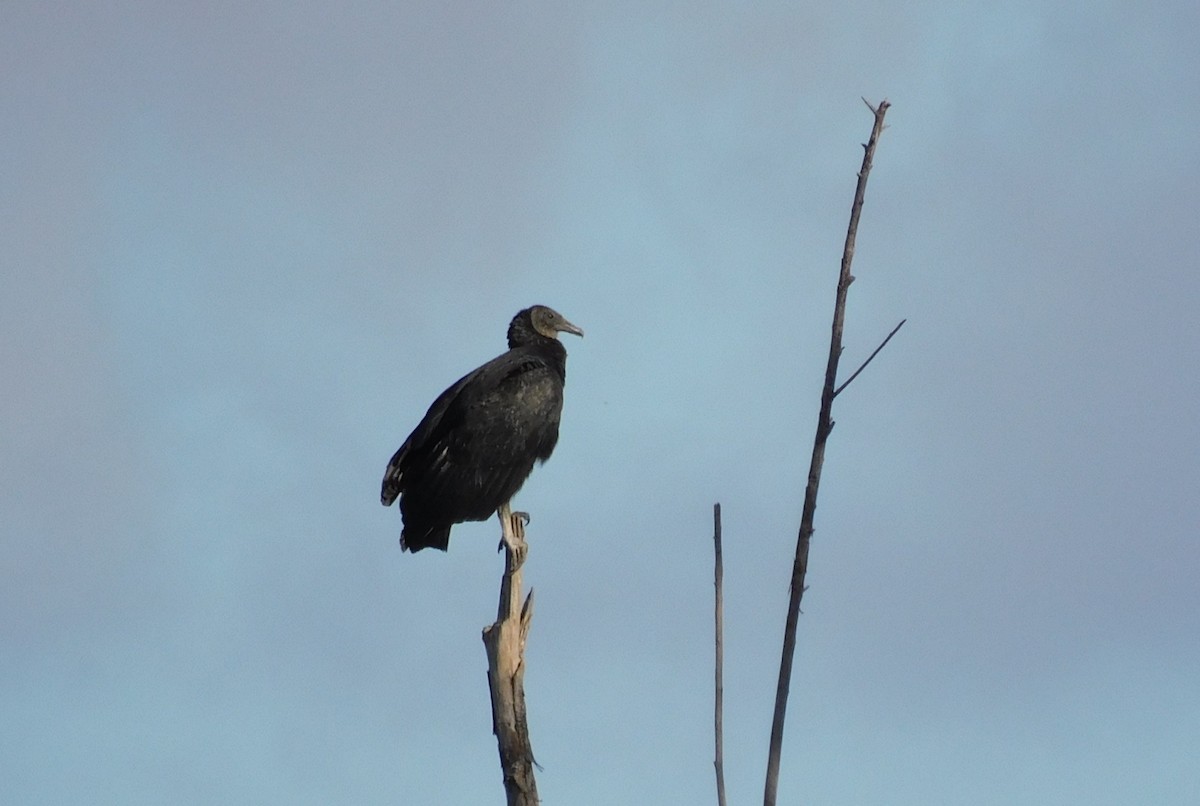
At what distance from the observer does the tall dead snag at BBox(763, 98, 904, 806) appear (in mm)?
3684

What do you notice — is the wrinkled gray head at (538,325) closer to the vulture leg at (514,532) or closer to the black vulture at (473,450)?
the black vulture at (473,450)

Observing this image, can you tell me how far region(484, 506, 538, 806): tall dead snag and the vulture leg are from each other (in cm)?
14

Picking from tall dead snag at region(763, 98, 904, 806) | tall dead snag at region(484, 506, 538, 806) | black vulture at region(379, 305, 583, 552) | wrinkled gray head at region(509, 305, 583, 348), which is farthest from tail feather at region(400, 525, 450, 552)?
tall dead snag at region(763, 98, 904, 806)

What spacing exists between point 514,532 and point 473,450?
1.81 feet

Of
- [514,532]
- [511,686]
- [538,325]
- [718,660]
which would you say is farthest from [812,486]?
[538,325]

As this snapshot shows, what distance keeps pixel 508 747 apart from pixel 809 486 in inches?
129

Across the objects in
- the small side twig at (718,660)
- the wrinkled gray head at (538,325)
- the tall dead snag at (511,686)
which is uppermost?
the wrinkled gray head at (538,325)

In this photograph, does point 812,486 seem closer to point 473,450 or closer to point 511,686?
point 511,686

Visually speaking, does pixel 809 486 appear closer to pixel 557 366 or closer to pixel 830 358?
pixel 830 358

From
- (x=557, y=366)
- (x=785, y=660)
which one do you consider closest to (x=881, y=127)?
(x=785, y=660)

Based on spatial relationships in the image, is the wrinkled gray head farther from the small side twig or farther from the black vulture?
the small side twig

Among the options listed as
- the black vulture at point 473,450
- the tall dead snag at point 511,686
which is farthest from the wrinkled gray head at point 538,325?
the tall dead snag at point 511,686

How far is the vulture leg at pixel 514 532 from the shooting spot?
298 inches

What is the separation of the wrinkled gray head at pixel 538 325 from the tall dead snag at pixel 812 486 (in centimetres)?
540
